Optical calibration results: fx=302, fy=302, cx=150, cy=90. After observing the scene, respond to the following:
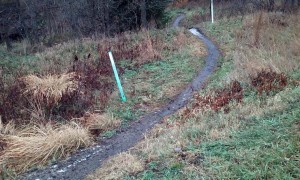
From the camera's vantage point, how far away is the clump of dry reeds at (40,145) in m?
5.82

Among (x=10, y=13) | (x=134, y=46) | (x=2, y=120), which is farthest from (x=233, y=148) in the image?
(x=10, y=13)

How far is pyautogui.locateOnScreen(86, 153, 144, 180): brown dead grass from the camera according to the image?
183 inches

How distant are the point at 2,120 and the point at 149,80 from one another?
15.1ft

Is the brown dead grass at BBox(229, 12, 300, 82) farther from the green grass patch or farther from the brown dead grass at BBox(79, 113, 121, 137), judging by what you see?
the brown dead grass at BBox(79, 113, 121, 137)

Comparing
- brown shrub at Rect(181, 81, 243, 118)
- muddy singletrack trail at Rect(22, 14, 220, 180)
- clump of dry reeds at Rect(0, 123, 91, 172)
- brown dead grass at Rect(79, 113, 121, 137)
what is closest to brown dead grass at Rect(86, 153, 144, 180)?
muddy singletrack trail at Rect(22, 14, 220, 180)

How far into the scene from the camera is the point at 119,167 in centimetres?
488

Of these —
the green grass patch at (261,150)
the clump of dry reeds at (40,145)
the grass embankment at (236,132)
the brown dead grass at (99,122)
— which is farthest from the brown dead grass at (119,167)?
the brown dead grass at (99,122)

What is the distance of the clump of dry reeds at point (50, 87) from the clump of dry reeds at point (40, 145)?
1.36 m

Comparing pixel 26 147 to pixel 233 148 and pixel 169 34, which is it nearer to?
pixel 233 148

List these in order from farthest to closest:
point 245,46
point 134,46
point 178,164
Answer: point 134,46 < point 245,46 < point 178,164

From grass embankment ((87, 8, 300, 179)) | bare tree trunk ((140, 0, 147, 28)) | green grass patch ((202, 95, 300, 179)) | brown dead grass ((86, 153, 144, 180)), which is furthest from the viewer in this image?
bare tree trunk ((140, 0, 147, 28))

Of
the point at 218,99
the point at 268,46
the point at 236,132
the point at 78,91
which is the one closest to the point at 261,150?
the point at 236,132

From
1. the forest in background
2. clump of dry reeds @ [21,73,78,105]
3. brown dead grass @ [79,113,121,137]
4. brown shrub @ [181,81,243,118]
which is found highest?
the forest in background

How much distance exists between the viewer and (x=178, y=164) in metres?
4.34
